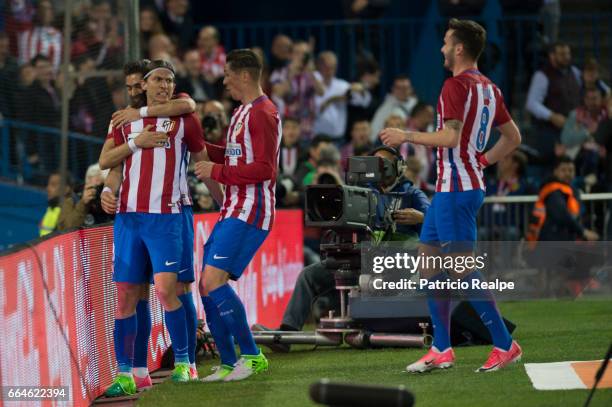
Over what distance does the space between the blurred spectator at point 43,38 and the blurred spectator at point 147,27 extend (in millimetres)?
1221

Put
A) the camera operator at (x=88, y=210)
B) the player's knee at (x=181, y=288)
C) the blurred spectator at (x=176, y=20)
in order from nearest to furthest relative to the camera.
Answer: the player's knee at (x=181, y=288) < the camera operator at (x=88, y=210) < the blurred spectator at (x=176, y=20)

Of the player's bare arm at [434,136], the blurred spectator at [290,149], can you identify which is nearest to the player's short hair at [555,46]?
the blurred spectator at [290,149]

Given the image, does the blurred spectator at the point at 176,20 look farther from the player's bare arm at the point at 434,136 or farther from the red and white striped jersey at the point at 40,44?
the player's bare arm at the point at 434,136

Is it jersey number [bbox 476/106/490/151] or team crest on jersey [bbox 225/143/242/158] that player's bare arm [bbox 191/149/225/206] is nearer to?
team crest on jersey [bbox 225/143/242/158]

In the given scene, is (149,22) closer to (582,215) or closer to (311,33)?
(311,33)

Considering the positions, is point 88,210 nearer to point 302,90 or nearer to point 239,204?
point 239,204

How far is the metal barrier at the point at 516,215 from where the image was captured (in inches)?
585

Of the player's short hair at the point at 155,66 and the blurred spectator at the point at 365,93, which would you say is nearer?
the player's short hair at the point at 155,66

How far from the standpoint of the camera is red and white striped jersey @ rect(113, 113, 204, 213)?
26.8 ft

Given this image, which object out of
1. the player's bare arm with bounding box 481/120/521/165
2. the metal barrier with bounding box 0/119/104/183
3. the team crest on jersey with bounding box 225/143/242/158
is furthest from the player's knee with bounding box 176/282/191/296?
the metal barrier with bounding box 0/119/104/183

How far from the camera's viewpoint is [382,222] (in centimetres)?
968

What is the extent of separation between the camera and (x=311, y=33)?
18953mm

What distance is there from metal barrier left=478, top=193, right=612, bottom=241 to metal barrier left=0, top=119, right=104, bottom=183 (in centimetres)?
477

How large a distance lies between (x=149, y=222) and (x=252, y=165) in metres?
0.74
